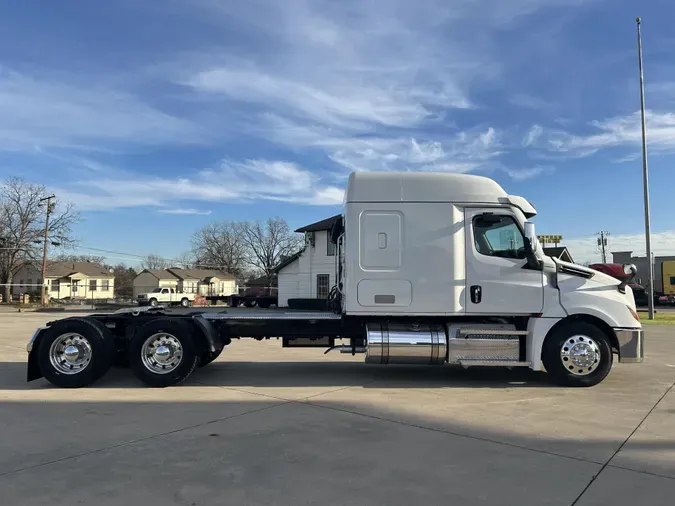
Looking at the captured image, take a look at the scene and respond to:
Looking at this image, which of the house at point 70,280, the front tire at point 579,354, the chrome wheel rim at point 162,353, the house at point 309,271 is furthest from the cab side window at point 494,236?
the house at point 70,280

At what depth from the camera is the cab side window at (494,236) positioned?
7891mm

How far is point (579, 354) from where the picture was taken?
7.69 metres

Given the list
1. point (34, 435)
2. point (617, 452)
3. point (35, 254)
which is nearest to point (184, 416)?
point (34, 435)

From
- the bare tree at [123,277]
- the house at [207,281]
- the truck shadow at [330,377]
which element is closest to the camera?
the truck shadow at [330,377]

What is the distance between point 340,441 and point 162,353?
3790mm

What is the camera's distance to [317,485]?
Result: 4074mm

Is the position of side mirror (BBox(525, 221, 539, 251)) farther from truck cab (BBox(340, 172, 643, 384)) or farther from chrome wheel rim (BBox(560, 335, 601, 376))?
chrome wheel rim (BBox(560, 335, 601, 376))

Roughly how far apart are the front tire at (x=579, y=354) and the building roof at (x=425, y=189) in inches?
78.7

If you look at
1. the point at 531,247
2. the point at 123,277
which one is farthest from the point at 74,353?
the point at 123,277

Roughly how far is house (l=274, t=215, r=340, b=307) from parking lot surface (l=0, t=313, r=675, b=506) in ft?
92.3

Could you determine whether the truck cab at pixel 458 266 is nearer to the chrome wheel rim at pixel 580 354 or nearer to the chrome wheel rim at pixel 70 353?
the chrome wheel rim at pixel 580 354

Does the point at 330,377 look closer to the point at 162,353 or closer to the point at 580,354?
the point at 162,353

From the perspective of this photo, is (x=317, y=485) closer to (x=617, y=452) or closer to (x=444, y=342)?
(x=617, y=452)

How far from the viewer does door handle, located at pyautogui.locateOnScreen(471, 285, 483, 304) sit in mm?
7863
